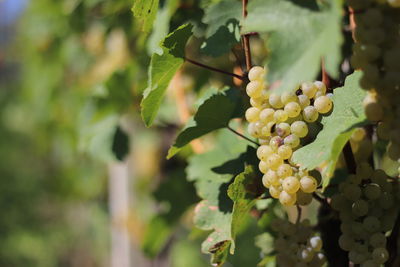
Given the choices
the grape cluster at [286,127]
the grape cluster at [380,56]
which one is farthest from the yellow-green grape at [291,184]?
the grape cluster at [380,56]

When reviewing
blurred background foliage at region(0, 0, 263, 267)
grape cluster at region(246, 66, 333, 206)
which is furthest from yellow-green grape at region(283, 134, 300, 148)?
blurred background foliage at region(0, 0, 263, 267)

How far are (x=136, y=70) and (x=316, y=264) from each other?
25.0 inches

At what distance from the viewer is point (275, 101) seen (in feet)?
1.71

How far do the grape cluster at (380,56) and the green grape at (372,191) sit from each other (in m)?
0.11

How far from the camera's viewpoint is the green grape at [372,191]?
54 centimetres

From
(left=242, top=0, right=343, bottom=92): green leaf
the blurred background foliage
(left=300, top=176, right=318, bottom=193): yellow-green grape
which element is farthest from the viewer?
the blurred background foliage

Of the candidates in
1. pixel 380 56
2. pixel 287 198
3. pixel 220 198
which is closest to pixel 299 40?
pixel 380 56

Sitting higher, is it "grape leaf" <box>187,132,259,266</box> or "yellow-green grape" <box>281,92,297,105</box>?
"yellow-green grape" <box>281,92,297,105</box>

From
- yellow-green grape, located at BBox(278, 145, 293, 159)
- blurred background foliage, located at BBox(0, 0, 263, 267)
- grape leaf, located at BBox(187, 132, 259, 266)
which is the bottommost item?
blurred background foliage, located at BBox(0, 0, 263, 267)

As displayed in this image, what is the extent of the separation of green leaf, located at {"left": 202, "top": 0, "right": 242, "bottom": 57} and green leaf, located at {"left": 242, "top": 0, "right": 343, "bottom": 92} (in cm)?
17

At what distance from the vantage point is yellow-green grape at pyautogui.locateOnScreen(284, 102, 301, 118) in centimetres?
52

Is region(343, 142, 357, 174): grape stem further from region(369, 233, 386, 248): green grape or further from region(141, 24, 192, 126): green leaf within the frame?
region(141, 24, 192, 126): green leaf

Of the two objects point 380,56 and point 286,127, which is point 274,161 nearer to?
point 286,127

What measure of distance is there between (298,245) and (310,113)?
16 centimetres
